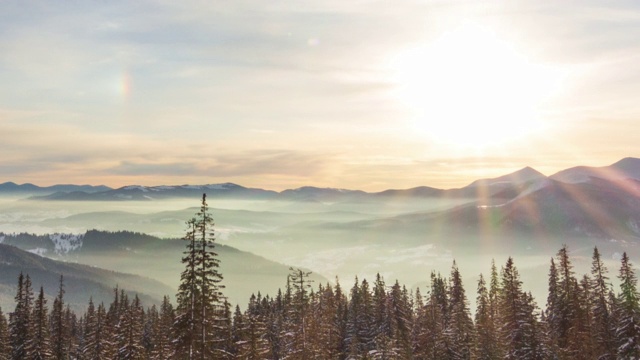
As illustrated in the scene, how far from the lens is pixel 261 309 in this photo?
439 feet

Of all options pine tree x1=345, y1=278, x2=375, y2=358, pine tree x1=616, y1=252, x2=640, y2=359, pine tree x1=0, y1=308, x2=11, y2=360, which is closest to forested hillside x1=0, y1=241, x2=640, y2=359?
pine tree x1=616, y1=252, x2=640, y2=359

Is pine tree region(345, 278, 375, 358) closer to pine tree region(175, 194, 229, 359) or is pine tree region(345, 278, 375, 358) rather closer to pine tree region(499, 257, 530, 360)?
pine tree region(499, 257, 530, 360)

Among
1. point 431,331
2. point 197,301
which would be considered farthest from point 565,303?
point 197,301

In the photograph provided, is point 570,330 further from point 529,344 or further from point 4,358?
point 4,358

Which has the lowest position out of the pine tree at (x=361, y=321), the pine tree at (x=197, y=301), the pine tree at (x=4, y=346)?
the pine tree at (x=361, y=321)

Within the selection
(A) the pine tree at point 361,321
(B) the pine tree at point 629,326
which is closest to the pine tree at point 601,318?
(B) the pine tree at point 629,326

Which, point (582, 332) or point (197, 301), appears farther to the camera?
point (582, 332)

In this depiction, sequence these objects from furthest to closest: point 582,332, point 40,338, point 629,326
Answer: point 40,338, point 582,332, point 629,326

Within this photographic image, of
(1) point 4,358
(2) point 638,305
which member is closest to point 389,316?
(2) point 638,305

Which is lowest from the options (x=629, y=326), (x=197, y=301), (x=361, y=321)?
(x=361, y=321)

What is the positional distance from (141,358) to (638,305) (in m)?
52.9

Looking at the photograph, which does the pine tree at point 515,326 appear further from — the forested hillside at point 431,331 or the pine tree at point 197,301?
the pine tree at point 197,301

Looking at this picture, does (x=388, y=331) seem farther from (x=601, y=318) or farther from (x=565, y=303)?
(x=601, y=318)

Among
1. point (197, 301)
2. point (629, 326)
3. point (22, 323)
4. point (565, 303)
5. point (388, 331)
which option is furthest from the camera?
point (388, 331)
